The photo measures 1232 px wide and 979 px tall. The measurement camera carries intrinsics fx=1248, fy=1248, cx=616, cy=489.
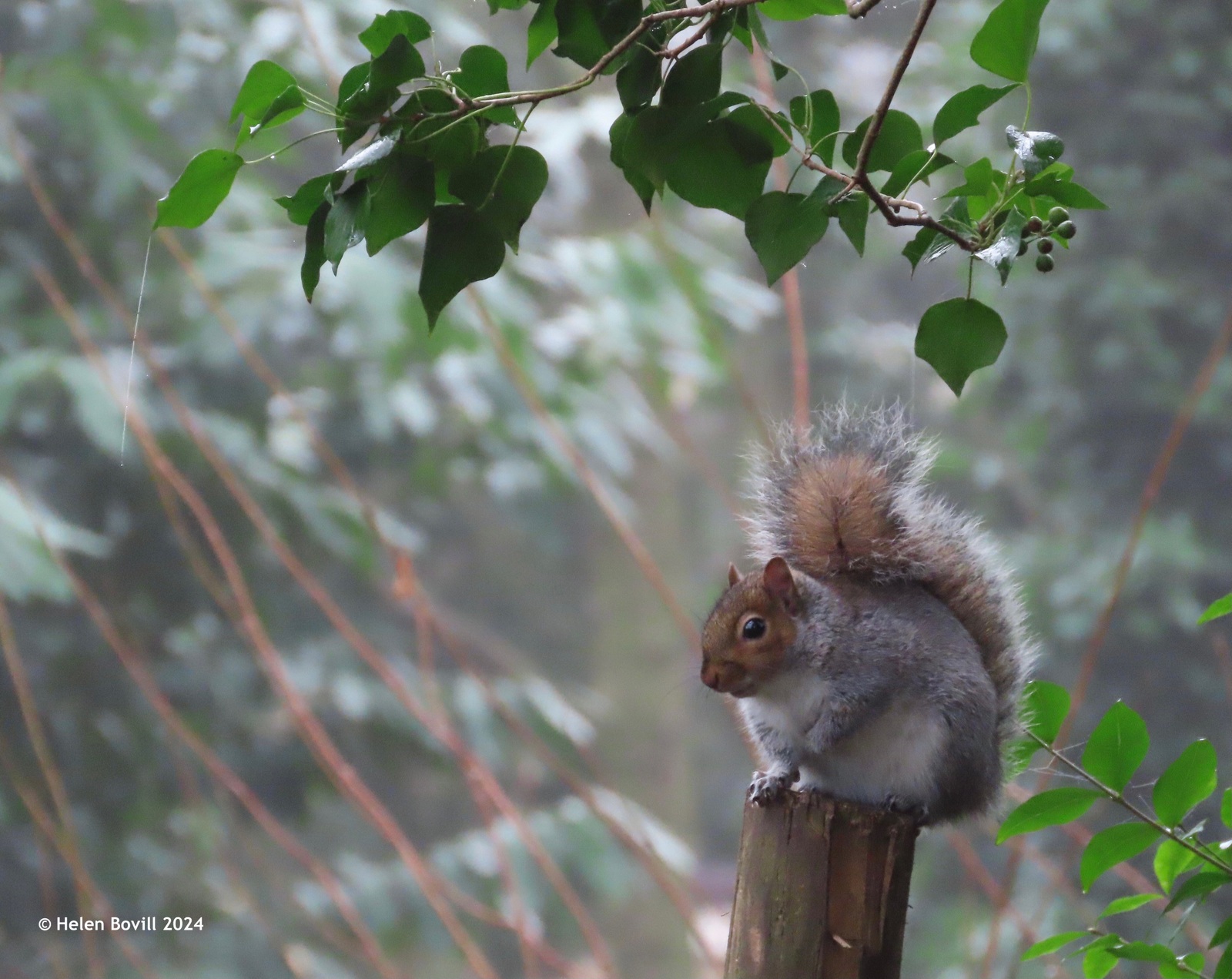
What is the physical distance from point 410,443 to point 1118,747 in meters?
2.83

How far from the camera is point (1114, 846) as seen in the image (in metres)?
0.71

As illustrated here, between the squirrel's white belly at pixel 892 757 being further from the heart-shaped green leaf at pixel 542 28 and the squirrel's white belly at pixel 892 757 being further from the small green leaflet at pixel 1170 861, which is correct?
the heart-shaped green leaf at pixel 542 28

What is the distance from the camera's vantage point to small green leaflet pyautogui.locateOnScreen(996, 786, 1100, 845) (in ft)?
2.27

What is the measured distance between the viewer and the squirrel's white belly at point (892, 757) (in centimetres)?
96

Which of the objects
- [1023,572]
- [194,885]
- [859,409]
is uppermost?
[1023,572]

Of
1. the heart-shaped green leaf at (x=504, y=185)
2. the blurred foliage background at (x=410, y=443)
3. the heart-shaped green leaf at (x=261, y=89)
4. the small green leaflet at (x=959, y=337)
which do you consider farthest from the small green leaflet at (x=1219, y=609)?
the blurred foliage background at (x=410, y=443)

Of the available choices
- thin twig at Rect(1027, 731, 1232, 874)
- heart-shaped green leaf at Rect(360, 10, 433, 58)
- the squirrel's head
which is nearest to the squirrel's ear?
the squirrel's head

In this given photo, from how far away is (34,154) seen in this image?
7.79 ft

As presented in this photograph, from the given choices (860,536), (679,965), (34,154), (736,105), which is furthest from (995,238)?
(679,965)

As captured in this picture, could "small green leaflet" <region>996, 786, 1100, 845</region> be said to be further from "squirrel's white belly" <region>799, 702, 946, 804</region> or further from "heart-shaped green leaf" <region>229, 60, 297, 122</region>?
"heart-shaped green leaf" <region>229, 60, 297, 122</region>

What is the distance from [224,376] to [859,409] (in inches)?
76.2

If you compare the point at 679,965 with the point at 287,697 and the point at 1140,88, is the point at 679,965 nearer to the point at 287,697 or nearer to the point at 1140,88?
the point at 1140,88

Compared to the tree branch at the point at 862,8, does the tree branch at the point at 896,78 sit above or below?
below

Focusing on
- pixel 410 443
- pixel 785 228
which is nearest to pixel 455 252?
pixel 785 228
